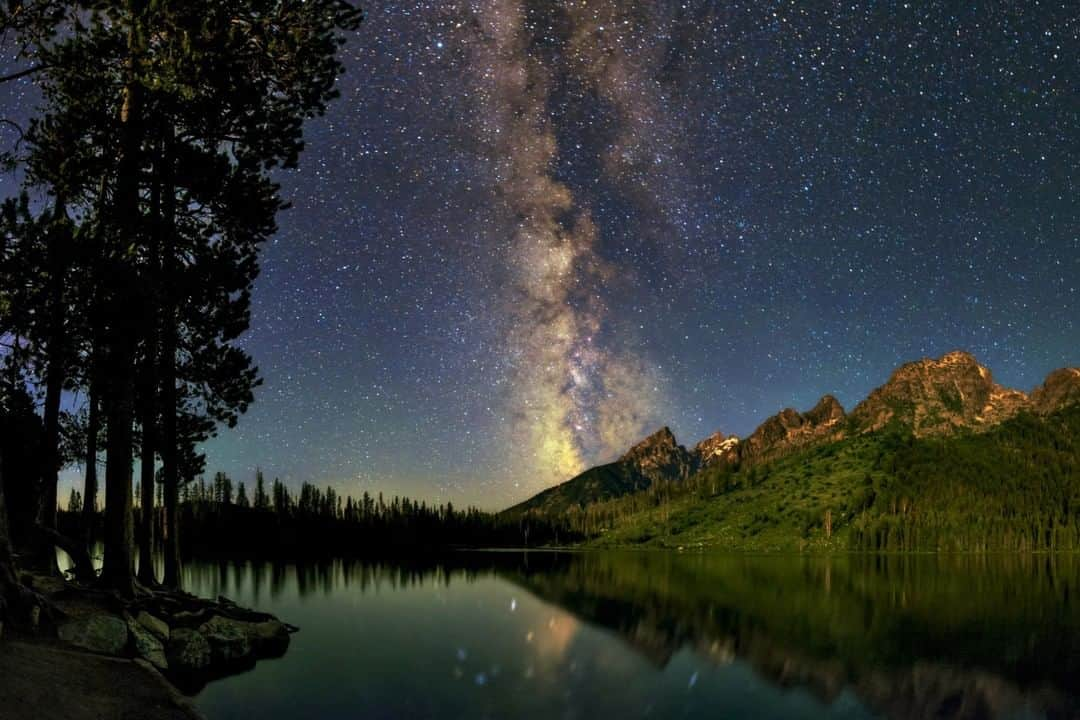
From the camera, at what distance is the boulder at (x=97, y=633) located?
20141 millimetres

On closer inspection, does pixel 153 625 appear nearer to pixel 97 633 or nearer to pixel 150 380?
pixel 97 633

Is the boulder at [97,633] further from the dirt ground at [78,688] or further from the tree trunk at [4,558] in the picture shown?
the tree trunk at [4,558]

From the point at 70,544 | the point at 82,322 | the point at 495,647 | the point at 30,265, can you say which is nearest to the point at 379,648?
the point at 495,647

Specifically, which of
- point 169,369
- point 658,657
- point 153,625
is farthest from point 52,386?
point 658,657

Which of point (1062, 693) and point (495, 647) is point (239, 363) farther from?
point (1062, 693)

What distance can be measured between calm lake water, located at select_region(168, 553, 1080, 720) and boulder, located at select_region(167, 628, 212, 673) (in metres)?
2.00

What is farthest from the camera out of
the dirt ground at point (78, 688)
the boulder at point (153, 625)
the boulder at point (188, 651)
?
the boulder at point (188, 651)

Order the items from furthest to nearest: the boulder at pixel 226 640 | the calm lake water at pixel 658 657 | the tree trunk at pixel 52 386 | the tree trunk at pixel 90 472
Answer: the tree trunk at pixel 90 472
the boulder at pixel 226 640
the calm lake water at pixel 658 657
the tree trunk at pixel 52 386

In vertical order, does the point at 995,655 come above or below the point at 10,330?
below

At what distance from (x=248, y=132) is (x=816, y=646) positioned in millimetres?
40228

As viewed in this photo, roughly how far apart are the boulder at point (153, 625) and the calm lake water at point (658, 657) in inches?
108

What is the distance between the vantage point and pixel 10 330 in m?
20.9

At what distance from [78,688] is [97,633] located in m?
6.02

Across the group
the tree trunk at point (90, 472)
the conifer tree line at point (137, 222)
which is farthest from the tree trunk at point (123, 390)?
the tree trunk at point (90, 472)
